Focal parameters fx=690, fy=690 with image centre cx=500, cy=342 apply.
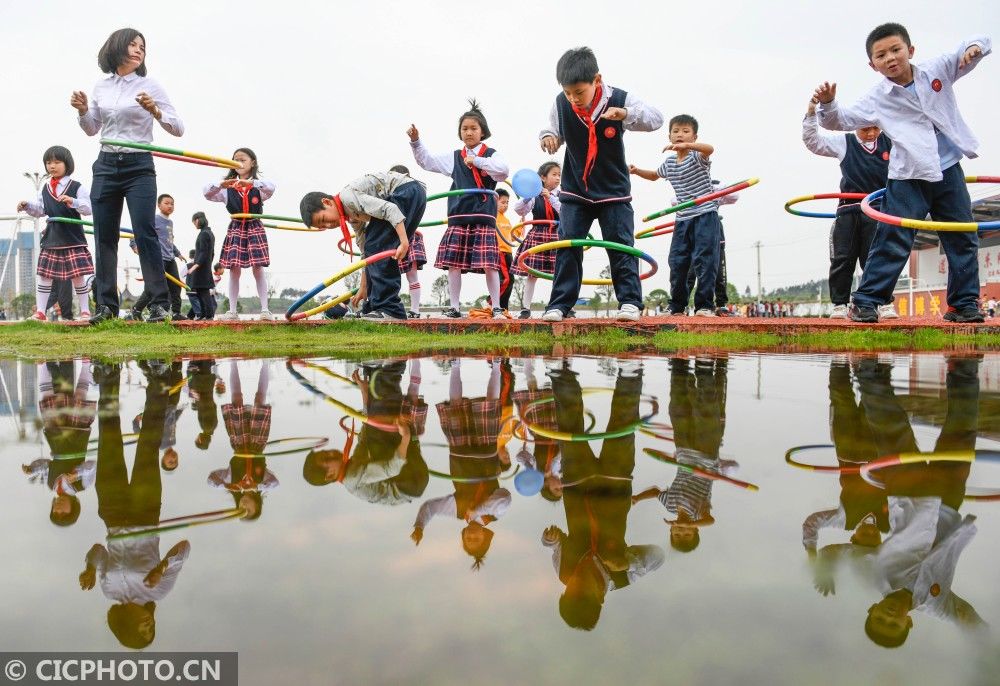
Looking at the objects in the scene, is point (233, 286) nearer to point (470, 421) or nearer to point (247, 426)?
point (247, 426)

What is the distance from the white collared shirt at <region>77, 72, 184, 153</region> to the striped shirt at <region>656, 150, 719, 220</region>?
483cm

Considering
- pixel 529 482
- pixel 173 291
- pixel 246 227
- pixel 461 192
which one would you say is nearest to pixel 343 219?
pixel 461 192

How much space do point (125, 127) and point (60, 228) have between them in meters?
3.55

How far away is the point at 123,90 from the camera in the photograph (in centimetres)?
599

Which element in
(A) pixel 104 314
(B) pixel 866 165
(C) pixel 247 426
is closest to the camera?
(C) pixel 247 426

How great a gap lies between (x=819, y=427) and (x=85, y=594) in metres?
1.53

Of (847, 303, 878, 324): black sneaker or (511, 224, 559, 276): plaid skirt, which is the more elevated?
(511, 224, 559, 276): plaid skirt

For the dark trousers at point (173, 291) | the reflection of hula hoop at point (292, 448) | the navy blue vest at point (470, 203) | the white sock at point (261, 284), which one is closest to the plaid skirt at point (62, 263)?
the dark trousers at point (173, 291)

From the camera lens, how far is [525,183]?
802 cm

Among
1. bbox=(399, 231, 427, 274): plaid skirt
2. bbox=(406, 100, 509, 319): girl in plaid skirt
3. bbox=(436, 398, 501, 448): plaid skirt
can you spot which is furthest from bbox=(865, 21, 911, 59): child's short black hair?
bbox=(399, 231, 427, 274): plaid skirt

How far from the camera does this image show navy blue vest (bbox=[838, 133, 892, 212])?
6.64m

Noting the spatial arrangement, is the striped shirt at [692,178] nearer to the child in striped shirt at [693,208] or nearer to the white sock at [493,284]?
the child in striped shirt at [693,208]

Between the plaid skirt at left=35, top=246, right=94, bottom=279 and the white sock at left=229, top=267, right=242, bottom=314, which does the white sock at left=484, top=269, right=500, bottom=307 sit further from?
the plaid skirt at left=35, top=246, right=94, bottom=279

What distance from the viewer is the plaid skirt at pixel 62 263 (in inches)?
344
